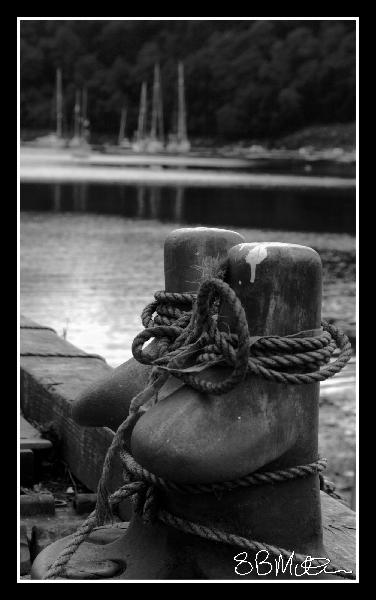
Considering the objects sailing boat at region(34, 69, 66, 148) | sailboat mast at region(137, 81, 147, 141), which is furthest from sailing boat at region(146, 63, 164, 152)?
sailing boat at region(34, 69, 66, 148)

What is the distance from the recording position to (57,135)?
9344 centimetres

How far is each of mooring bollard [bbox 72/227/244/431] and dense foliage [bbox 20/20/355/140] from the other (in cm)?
4671

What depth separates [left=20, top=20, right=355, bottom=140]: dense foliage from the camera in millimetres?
54906

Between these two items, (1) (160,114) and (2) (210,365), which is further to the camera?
(1) (160,114)

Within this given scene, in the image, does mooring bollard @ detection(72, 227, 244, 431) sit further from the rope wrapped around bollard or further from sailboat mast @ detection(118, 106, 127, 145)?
sailboat mast @ detection(118, 106, 127, 145)

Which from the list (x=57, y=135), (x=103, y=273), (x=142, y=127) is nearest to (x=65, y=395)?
(x=103, y=273)

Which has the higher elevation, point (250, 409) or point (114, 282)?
point (250, 409)

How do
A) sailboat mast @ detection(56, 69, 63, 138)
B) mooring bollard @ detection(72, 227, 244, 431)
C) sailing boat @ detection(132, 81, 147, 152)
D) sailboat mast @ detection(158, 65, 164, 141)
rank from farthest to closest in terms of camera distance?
sailboat mast @ detection(158, 65, 164, 141) → sailing boat @ detection(132, 81, 147, 152) → sailboat mast @ detection(56, 69, 63, 138) → mooring bollard @ detection(72, 227, 244, 431)

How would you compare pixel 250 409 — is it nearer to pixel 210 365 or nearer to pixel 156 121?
pixel 210 365

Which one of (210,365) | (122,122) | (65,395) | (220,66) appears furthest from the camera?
(122,122)

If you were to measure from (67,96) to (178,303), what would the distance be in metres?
81.5

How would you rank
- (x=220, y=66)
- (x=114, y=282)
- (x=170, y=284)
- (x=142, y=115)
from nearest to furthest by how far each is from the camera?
1. (x=170, y=284)
2. (x=114, y=282)
3. (x=220, y=66)
4. (x=142, y=115)

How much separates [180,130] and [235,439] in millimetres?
82866

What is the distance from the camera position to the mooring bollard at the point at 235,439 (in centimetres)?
274
